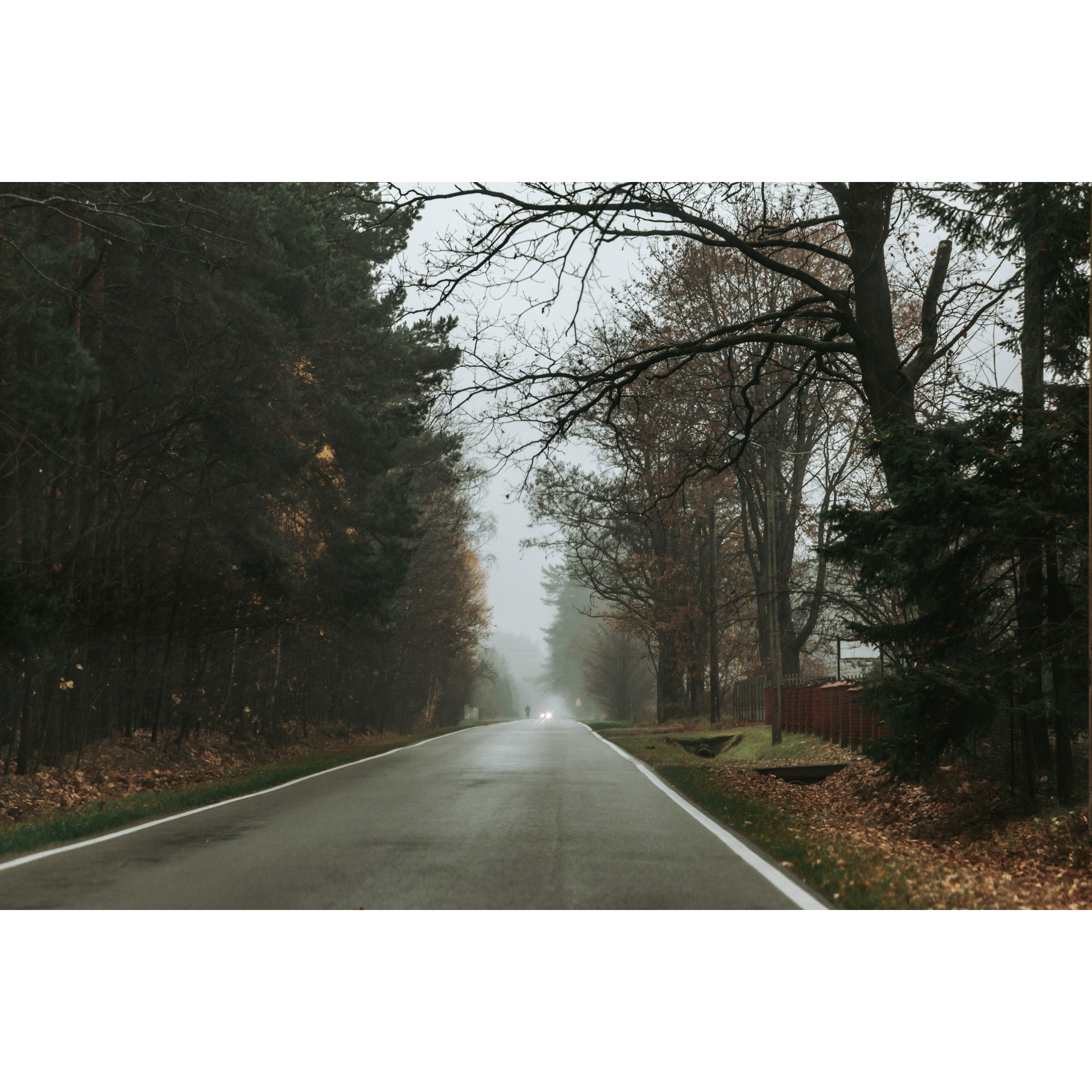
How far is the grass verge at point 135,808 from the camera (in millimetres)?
10078

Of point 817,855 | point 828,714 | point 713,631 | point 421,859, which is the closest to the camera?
point 421,859

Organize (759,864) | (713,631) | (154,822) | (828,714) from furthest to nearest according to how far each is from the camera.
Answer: (713,631), (828,714), (154,822), (759,864)

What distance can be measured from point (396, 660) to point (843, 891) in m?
34.9

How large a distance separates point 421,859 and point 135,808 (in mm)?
5770

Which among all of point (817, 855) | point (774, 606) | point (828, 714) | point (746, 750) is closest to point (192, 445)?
point (774, 606)

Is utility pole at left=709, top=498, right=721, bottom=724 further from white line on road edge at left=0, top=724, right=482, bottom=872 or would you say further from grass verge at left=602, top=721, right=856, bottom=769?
white line on road edge at left=0, top=724, right=482, bottom=872

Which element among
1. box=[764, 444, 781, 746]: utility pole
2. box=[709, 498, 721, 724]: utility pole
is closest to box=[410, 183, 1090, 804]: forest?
box=[764, 444, 781, 746]: utility pole

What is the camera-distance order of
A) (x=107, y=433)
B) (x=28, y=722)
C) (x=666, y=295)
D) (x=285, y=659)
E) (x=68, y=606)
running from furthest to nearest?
(x=285, y=659)
(x=666, y=295)
(x=107, y=433)
(x=28, y=722)
(x=68, y=606)

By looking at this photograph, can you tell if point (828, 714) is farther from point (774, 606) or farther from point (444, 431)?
point (444, 431)

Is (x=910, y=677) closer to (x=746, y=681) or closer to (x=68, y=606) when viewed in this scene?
(x=68, y=606)

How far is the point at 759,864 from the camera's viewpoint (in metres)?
8.51

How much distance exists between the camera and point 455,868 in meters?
8.20

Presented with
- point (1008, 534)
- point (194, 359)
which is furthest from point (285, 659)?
point (1008, 534)

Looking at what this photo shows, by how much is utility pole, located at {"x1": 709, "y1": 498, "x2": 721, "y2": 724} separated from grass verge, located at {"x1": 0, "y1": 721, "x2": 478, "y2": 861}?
16.3 metres
